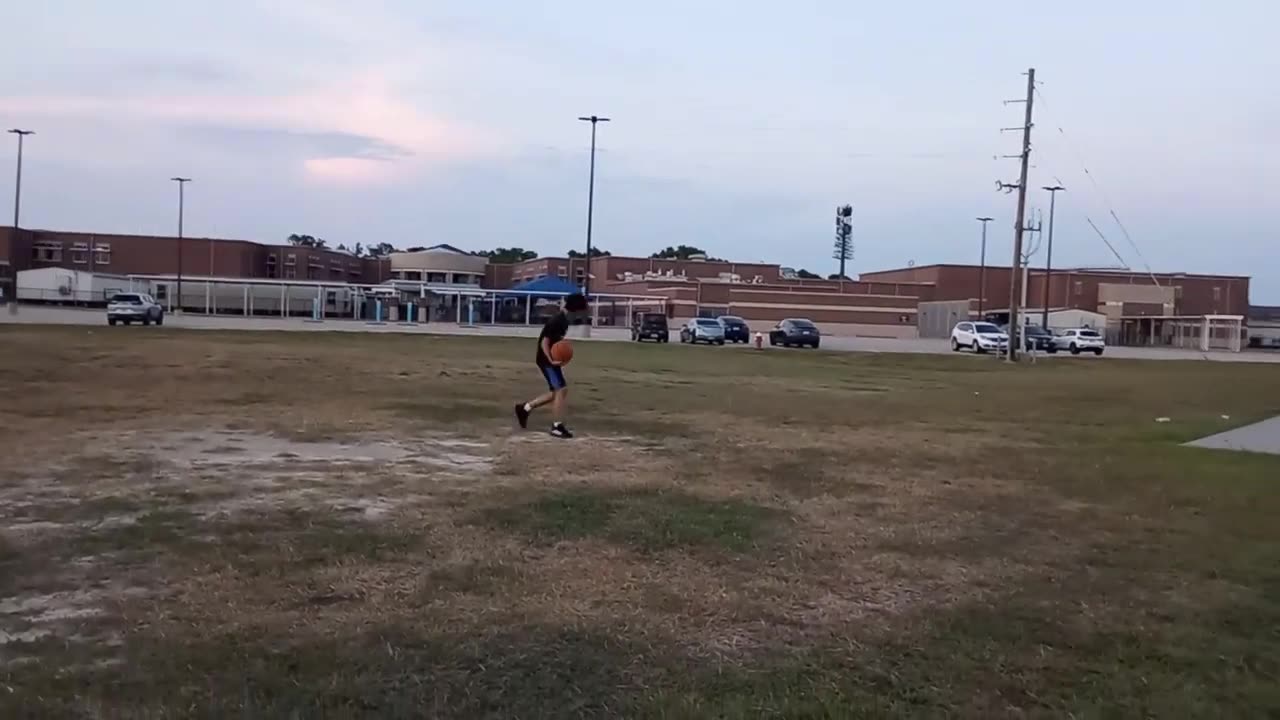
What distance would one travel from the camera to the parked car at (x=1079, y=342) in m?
63.2

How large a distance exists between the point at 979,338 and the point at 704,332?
47.2 feet

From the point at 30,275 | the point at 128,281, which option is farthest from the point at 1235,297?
the point at 30,275

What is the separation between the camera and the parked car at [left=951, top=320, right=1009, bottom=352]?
5694 centimetres

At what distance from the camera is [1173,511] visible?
9969 millimetres

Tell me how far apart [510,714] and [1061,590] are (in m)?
3.97

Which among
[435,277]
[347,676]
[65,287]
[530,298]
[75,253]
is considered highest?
[75,253]

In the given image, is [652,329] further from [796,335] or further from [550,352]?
[550,352]

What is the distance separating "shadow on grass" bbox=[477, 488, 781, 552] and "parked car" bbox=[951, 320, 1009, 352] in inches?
1929

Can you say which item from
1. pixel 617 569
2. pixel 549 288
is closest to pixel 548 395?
pixel 617 569

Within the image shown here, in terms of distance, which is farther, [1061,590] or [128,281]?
[128,281]

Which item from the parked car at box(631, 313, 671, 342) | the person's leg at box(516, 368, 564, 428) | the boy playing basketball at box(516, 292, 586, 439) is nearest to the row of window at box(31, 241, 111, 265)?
the parked car at box(631, 313, 671, 342)

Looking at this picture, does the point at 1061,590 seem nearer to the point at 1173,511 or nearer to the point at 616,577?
the point at 616,577

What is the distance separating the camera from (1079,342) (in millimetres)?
63469

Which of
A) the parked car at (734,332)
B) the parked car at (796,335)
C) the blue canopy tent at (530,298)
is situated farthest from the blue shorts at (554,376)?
the blue canopy tent at (530,298)
